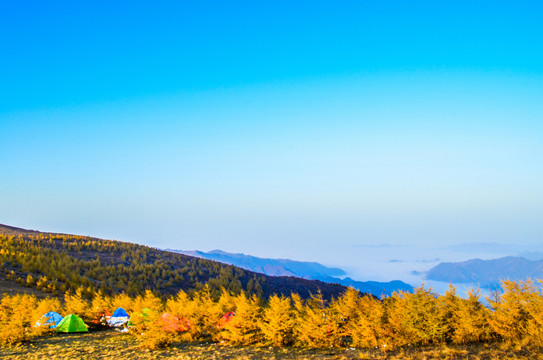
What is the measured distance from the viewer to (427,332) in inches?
402

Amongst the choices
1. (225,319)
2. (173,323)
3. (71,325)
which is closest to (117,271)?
(71,325)

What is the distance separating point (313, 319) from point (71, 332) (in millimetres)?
12302

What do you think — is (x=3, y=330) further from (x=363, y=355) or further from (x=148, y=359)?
(x=363, y=355)

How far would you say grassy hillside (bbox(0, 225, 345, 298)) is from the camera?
28.8 metres

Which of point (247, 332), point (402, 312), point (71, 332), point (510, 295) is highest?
point (510, 295)

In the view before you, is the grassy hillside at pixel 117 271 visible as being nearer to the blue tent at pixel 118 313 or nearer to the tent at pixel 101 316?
the tent at pixel 101 316

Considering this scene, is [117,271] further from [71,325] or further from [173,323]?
[173,323]

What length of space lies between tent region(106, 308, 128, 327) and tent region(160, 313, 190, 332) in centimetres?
523

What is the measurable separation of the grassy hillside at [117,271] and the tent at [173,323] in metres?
15.7

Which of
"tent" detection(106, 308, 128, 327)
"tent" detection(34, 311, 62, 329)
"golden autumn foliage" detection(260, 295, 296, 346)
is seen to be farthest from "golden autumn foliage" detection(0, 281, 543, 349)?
"tent" detection(106, 308, 128, 327)

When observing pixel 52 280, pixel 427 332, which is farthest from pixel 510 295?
pixel 52 280

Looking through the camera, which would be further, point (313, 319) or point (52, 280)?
point (52, 280)

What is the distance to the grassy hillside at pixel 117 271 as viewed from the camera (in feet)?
94.5

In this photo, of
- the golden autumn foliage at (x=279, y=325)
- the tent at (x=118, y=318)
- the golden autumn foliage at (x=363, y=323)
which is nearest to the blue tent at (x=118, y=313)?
the tent at (x=118, y=318)
